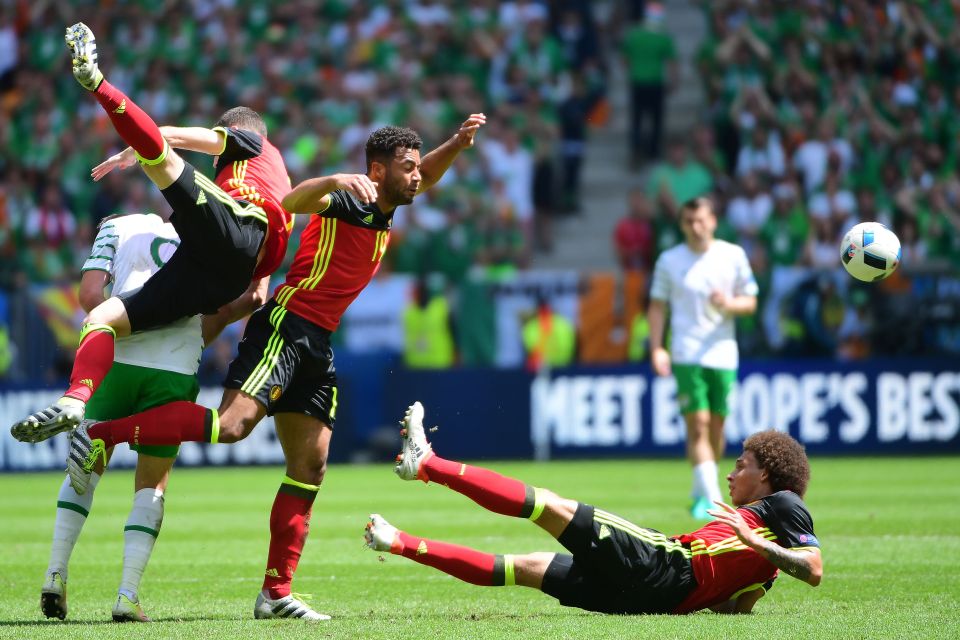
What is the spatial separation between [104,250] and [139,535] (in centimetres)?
143

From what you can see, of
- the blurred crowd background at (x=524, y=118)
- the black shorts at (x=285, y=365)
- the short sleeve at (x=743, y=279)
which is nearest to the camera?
the black shorts at (x=285, y=365)

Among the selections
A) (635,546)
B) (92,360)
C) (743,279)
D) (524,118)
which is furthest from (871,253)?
(524,118)

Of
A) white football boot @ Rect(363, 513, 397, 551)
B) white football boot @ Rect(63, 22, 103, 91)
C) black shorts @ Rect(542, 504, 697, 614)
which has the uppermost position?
white football boot @ Rect(63, 22, 103, 91)

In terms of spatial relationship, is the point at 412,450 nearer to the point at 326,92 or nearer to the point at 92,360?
the point at 92,360

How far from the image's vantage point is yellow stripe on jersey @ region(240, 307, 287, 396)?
646cm

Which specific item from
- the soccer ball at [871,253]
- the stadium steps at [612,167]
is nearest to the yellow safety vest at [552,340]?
the stadium steps at [612,167]

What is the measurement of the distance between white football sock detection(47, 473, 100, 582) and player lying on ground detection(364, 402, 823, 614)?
60.6 inches

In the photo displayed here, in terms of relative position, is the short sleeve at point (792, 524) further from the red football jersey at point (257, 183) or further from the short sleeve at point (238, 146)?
the short sleeve at point (238, 146)

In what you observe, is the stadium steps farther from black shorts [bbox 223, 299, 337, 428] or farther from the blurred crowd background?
black shorts [bbox 223, 299, 337, 428]

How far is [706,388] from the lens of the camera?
35.4 feet

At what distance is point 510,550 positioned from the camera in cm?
888

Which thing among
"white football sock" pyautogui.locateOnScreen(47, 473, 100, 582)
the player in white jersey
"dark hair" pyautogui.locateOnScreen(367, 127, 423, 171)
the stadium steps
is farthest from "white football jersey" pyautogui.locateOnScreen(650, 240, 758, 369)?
the stadium steps

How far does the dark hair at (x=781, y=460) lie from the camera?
6273mm

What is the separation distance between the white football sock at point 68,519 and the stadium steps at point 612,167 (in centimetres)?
1444
